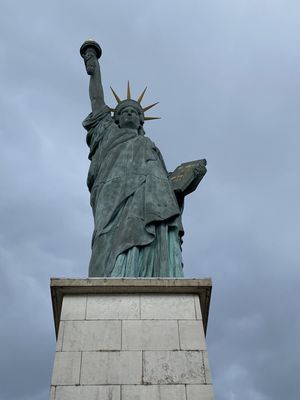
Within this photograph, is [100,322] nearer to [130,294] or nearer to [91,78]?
[130,294]

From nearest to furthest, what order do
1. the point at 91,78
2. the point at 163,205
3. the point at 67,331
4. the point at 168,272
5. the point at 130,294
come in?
the point at 67,331 < the point at 130,294 < the point at 168,272 < the point at 163,205 < the point at 91,78

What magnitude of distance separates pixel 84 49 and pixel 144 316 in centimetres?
1007

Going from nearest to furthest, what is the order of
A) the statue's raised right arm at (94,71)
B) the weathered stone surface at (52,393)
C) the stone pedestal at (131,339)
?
1. the weathered stone surface at (52,393)
2. the stone pedestal at (131,339)
3. the statue's raised right arm at (94,71)

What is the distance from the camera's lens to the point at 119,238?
9.00 meters

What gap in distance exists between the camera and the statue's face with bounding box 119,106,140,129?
12461 millimetres

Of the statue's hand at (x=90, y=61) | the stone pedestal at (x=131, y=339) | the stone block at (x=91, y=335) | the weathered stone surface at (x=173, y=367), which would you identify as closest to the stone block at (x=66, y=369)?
the stone pedestal at (x=131, y=339)

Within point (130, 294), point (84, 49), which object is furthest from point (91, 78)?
point (130, 294)

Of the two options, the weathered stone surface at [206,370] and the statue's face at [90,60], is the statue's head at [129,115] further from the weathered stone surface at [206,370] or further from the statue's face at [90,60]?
the weathered stone surface at [206,370]

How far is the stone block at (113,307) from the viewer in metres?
7.27

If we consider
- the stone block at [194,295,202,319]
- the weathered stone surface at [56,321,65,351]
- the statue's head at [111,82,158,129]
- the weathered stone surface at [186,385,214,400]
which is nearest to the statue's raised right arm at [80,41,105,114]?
the statue's head at [111,82,158,129]

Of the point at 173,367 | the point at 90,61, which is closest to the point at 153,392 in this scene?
the point at 173,367

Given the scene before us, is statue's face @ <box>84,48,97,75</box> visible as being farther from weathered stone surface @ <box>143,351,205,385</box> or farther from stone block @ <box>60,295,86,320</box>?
weathered stone surface @ <box>143,351,205,385</box>

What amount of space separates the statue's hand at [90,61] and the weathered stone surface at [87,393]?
1016cm

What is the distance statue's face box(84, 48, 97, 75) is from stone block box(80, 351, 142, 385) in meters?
9.73
